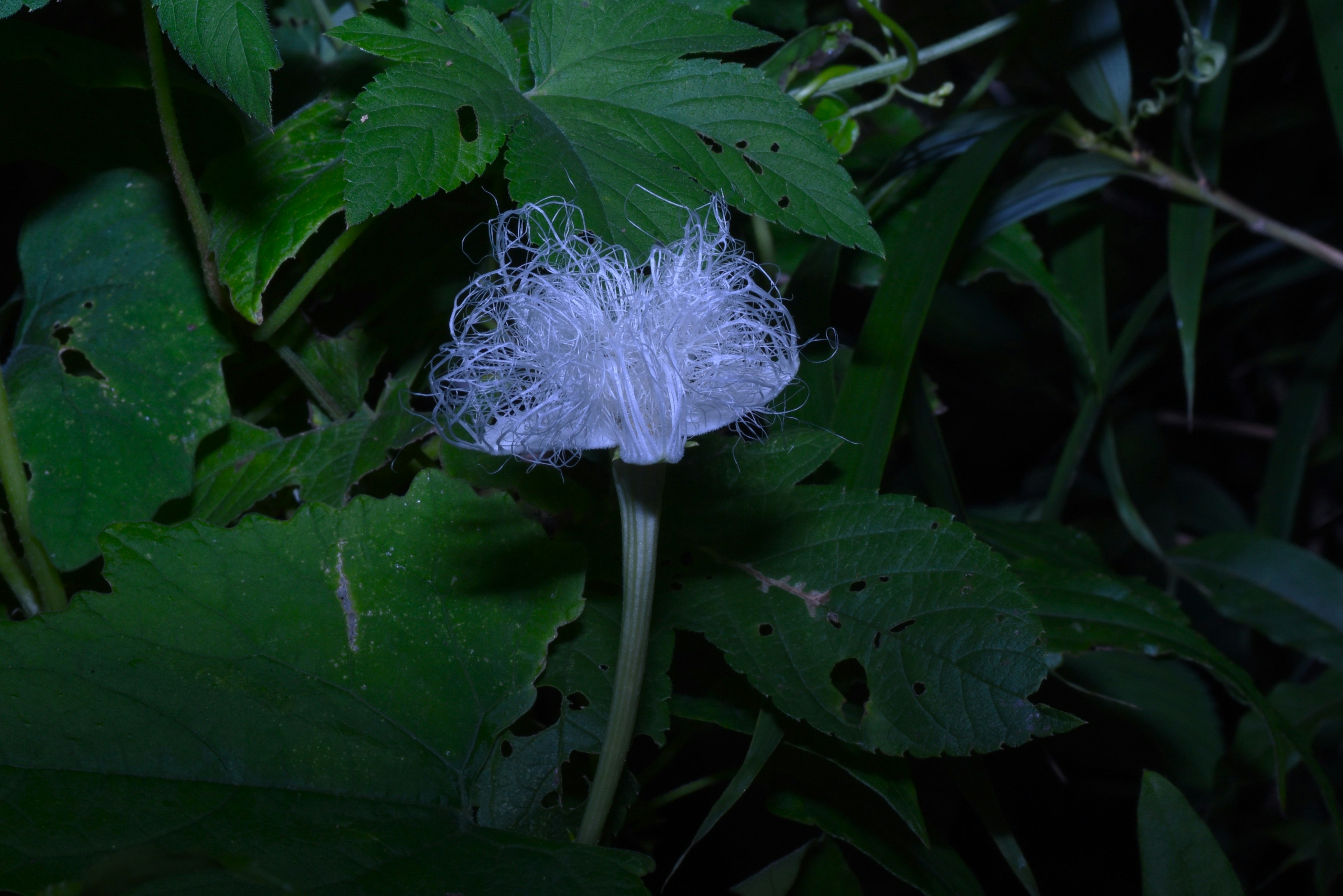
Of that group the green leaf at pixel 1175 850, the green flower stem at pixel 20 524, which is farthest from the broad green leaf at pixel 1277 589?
the green flower stem at pixel 20 524

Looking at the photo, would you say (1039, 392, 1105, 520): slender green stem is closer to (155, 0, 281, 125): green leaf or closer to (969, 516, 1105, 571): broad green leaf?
(969, 516, 1105, 571): broad green leaf

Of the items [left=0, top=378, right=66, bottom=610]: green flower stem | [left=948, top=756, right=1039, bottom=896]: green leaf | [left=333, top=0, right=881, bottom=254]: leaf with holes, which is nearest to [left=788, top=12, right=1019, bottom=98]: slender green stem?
[left=333, top=0, right=881, bottom=254]: leaf with holes

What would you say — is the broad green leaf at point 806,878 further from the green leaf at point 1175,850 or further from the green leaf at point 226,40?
the green leaf at point 226,40

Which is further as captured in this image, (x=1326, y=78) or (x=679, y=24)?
(x=1326, y=78)

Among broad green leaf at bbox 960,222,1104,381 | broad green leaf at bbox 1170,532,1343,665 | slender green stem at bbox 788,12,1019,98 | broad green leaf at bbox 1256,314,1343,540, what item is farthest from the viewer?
broad green leaf at bbox 1256,314,1343,540

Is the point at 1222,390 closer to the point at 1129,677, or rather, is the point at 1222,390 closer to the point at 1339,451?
the point at 1339,451

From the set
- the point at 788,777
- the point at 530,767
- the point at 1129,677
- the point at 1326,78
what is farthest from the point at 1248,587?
the point at 530,767
